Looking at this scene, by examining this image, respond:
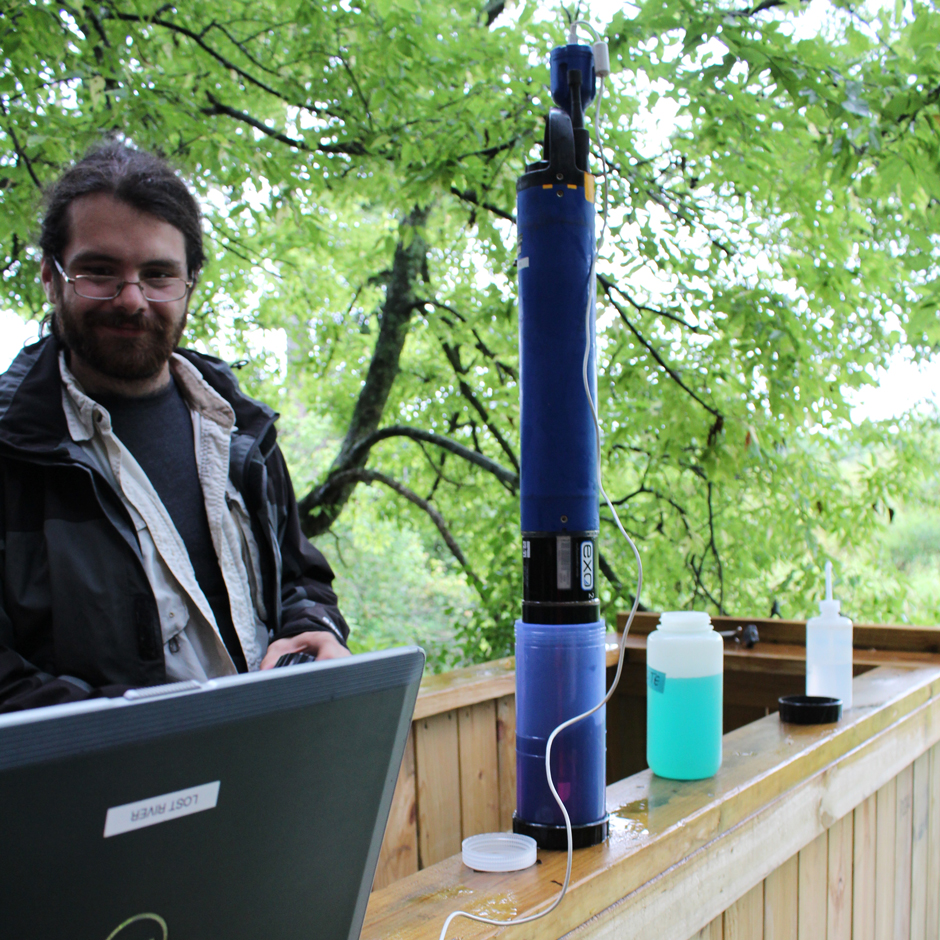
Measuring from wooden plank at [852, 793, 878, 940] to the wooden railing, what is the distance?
1.73ft

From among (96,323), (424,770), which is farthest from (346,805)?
(424,770)

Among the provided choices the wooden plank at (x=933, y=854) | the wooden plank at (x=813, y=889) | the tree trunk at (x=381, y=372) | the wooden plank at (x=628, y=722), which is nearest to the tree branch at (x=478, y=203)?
the tree trunk at (x=381, y=372)

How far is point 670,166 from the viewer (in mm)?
3502

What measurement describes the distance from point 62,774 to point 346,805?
219mm

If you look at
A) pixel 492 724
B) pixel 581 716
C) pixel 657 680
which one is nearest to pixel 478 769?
pixel 492 724

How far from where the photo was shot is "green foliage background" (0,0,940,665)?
8.59 feet

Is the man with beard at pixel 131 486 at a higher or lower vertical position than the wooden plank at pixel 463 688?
higher

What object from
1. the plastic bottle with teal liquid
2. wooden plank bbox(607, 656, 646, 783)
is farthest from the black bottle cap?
wooden plank bbox(607, 656, 646, 783)

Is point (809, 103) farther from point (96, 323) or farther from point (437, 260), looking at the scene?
point (437, 260)

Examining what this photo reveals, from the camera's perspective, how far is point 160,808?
0.48 metres

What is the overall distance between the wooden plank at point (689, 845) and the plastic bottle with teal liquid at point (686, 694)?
33 millimetres

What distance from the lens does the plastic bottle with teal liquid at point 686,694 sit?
1.18 m

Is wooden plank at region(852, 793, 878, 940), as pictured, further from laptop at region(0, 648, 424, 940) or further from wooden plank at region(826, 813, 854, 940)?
laptop at region(0, 648, 424, 940)

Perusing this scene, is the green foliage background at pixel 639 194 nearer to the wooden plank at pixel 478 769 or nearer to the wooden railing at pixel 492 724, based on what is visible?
the wooden railing at pixel 492 724
